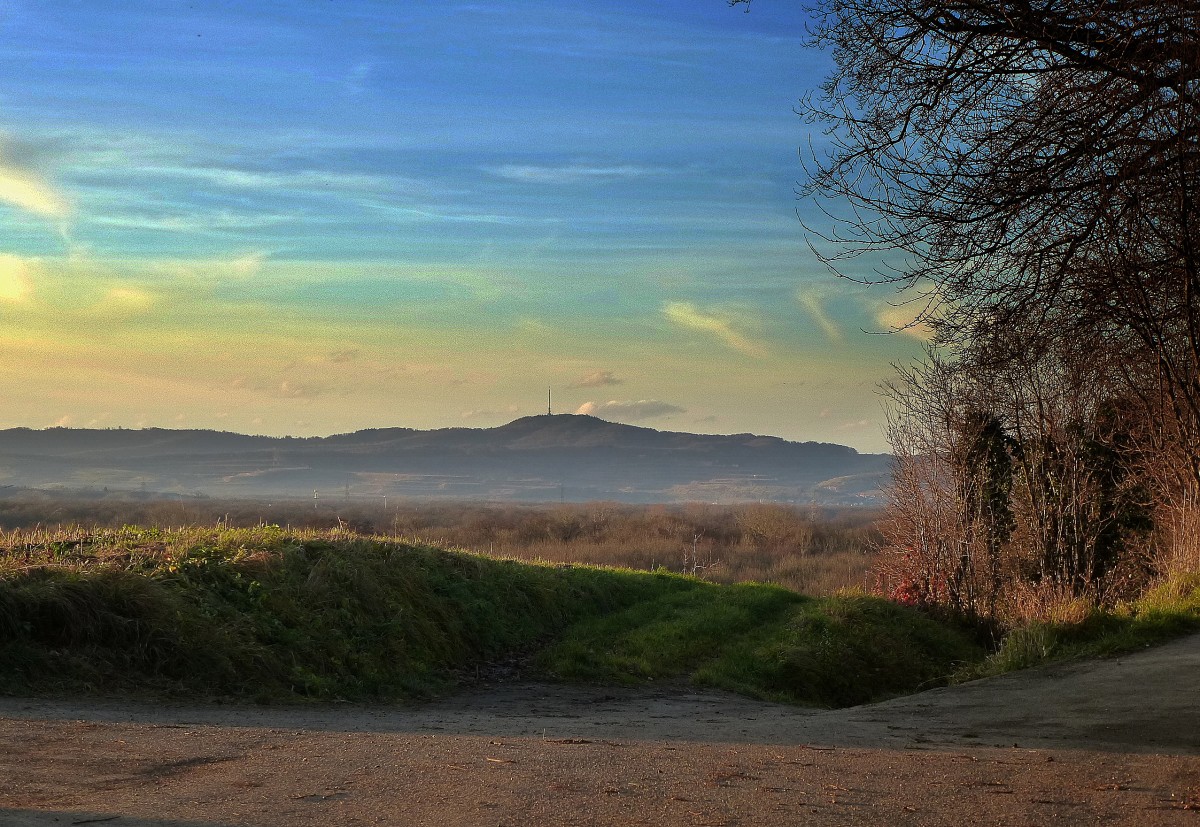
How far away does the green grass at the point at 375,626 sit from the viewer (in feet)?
38.7

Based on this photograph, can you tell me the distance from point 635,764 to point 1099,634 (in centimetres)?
873

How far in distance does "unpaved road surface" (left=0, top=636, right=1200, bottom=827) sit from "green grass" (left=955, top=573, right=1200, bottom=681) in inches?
54.5

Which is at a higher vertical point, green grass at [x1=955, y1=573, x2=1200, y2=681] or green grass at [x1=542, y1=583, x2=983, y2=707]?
green grass at [x1=955, y1=573, x2=1200, y2=681]

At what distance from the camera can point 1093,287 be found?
10992 mm

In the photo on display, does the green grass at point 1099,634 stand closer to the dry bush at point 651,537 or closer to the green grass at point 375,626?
the green grass at point 375,626

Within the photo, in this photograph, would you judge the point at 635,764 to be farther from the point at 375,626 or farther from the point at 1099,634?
the point at 1099,634

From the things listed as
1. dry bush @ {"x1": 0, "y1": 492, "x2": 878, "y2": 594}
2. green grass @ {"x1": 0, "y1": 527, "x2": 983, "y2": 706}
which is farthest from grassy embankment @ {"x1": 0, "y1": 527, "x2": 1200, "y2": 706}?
dry bush @ {"x1": 0, "y1": 492, "x2": 878, "y2": 594}

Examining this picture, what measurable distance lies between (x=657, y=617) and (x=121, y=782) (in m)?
13.7

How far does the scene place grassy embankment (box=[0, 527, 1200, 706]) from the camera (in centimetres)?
1185

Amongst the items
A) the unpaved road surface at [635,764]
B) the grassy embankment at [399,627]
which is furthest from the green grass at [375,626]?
the unpaved road surface at [635,764]

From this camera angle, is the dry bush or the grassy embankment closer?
the grassy embankment

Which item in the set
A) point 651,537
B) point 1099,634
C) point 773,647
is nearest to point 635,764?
point 1099,634

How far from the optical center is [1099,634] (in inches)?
550

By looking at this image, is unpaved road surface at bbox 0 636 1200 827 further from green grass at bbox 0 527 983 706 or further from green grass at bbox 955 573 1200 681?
green grass at bbox 955 573 1200 681
